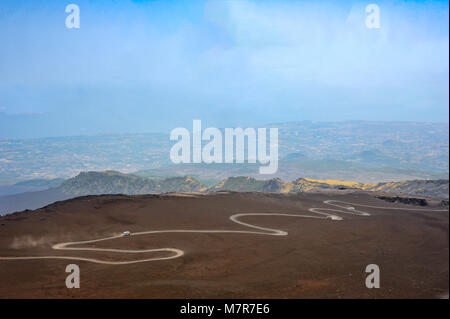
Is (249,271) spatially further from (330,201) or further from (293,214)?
(330,201)

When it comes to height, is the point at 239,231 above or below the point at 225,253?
below

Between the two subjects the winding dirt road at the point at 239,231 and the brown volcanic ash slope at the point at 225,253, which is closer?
the brown volcanic ash slope at the point at 225,253

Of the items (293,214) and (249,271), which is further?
(293,214)

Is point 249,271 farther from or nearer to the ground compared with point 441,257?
nearer to the ground

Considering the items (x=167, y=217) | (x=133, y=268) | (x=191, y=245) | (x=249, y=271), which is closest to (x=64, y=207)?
(x=167, y=217)

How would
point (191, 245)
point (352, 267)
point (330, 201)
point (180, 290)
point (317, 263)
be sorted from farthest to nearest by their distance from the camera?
1. point (330, 201)
2. point (191, 245)
3. point (317, 263)
4. point (352, 267)
5. point (180, 290)

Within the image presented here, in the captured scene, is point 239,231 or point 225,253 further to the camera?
point 239,231

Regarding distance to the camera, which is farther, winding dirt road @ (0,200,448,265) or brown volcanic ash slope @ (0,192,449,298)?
winding dirt road @ (0,200,448,265)
